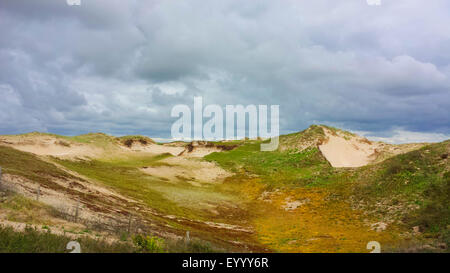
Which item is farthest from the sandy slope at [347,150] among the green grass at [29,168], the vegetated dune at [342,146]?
the green grass at [29,168]

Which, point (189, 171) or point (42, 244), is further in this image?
point (189, 171)

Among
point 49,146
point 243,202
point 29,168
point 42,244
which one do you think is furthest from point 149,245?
point 49,146

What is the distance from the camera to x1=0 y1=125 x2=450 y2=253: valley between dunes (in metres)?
14.3

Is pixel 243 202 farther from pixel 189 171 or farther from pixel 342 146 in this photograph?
pixel 342 146

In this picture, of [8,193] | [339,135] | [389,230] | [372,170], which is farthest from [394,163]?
[8,193]

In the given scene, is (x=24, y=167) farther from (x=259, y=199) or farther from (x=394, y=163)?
(x=394, y=163)

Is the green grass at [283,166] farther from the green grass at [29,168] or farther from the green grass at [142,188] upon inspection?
the green grass at [29,168]

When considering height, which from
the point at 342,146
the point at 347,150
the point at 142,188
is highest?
the point at 342,146

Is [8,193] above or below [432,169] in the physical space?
below

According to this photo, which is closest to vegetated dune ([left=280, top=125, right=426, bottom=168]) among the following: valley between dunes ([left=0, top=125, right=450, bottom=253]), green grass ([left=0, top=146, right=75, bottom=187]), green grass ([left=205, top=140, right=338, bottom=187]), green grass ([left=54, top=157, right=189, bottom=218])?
valley between dunes ([left=0, top=125, right=450, bottom=253])

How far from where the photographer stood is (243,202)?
36.1 meters

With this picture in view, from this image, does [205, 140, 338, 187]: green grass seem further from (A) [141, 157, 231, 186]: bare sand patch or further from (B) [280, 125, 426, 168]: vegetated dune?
(B) [280, 125, 426, 168]: vegetated dune

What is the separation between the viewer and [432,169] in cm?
2745
